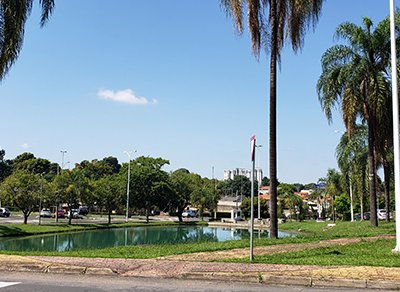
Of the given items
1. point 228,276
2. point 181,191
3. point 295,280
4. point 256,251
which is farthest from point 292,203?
point 295,280

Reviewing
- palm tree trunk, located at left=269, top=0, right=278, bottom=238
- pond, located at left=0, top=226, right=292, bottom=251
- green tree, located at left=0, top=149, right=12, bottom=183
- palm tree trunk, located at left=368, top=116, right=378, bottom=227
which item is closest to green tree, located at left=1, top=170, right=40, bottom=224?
pond, located at left=0, top=226, right=292, bottom=251

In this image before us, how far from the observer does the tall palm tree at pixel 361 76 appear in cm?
2559

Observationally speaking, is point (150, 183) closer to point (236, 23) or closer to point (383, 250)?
point (236, 23)

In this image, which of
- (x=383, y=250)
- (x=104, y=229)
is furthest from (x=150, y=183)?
(x=383, y=250)

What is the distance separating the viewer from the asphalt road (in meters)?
8.57

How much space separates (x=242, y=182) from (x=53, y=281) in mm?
137321

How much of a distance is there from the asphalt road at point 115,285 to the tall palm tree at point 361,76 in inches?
752

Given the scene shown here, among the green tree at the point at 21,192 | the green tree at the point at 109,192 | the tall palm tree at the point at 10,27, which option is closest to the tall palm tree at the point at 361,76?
the tall palm tree at the point at 10,27

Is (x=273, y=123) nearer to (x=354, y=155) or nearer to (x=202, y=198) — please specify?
(x=354, y=155)

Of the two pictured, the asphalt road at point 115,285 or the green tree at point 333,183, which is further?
the green tree at point 333,183

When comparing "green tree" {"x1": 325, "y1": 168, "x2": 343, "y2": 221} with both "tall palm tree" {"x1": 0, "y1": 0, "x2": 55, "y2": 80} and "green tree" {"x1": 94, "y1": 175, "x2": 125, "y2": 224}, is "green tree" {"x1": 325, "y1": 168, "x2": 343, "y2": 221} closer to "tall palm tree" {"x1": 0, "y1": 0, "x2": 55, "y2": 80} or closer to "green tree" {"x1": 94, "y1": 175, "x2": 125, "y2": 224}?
"green tree" {"x1": 94, "y1": 175, "x2": 125, "y2": 224}

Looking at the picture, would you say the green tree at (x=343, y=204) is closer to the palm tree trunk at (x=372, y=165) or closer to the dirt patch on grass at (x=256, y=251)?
the palm tree trunk at (x=372, y=165)

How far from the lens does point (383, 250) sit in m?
A: 13.5

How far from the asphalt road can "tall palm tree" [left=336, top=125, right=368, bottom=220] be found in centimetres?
3089
